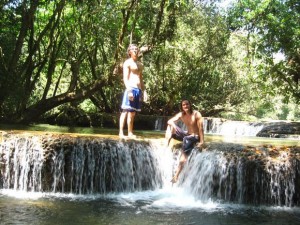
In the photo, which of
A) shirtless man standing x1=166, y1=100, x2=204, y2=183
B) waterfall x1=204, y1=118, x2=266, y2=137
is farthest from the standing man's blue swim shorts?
waterfall x1=204, y1=118, x2=266, y2=137

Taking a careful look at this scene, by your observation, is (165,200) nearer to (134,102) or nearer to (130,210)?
(130,210)

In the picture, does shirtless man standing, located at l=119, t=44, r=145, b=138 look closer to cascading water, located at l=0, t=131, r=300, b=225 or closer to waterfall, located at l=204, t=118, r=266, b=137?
cascading water, located at l=0, t=131, r=300, b=225

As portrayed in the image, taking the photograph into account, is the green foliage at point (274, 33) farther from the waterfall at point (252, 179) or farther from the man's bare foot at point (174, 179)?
the man's bare foot at point (174, 179)

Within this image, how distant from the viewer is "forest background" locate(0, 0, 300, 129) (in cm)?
1489

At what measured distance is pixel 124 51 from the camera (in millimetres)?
→ 16438


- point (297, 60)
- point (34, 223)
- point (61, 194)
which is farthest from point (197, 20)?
point (34, 223)

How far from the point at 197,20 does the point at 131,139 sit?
15.1 metres

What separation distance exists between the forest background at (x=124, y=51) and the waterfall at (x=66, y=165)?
6331 millimetres

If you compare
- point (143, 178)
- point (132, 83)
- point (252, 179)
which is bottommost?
point (143, 178)

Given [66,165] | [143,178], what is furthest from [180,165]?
[66,165]

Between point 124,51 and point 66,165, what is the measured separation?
9087 mm

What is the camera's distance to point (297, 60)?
20625mm

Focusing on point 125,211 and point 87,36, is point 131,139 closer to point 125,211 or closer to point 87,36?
point 125,211

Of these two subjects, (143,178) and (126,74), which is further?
(143,178)
